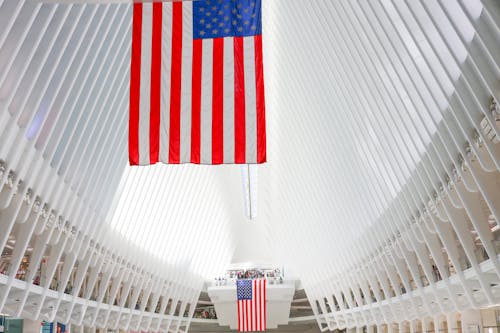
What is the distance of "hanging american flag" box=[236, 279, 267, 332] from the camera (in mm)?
41934

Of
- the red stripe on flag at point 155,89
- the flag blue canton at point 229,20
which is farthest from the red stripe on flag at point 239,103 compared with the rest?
the red stripe on flag at point 155,89

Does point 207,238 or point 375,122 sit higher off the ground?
point 207,238

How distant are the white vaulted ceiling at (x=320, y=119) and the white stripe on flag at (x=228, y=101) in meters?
2.92

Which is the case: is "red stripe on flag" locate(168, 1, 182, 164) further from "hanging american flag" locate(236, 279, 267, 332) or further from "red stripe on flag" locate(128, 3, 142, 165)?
"hanging american flag" locate(236, 279, 267, 332)

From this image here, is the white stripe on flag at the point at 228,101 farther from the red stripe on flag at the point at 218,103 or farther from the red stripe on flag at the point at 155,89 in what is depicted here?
the red stripe on flag at the point at 155,89

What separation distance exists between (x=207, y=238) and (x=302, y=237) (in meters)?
8.34

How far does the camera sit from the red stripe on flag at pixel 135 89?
11.0m

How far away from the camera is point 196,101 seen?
37.0 feet

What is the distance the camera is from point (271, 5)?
24797mm

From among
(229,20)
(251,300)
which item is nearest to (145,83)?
(229,20)

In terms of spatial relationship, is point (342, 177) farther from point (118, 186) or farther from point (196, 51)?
point (196, 51)

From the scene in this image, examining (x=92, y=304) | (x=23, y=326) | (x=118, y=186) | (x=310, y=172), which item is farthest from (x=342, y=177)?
(x=23, y=326)

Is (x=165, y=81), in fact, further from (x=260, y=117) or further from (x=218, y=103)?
(x=260, y=117)

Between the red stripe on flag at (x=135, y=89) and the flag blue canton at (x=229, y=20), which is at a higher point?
the flag blue canton at (x=229, y=20)
